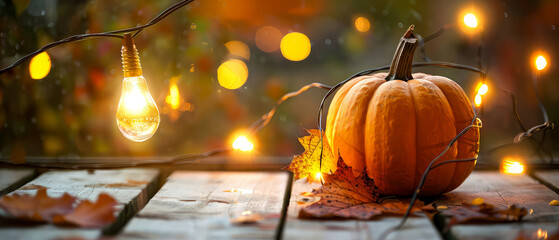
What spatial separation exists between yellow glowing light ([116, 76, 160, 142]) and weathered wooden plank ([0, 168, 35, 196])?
0.38 meters

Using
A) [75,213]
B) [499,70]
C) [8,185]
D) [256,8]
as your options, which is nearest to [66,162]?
[8,185]

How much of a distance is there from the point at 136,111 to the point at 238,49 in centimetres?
50

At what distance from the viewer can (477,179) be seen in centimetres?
120

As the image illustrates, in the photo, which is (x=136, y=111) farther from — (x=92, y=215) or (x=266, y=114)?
(x=266, y=114)

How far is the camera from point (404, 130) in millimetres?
954

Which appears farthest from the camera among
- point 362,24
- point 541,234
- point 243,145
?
point 362,24

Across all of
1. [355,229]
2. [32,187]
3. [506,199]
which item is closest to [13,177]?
[32,187]

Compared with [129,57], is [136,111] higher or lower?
lower

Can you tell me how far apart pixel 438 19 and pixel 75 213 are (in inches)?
44.9

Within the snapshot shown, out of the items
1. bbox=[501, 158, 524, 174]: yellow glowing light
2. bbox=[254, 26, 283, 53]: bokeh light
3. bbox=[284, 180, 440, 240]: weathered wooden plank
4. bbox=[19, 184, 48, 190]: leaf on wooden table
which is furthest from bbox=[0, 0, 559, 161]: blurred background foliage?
bbox=[284, 180, 440, 240]: weathered wooden plank

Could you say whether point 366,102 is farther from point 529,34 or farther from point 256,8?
point 529,34

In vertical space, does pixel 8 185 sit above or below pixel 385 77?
below

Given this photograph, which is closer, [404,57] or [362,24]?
[404,57]

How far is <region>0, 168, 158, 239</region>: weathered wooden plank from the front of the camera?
0.83 meters
